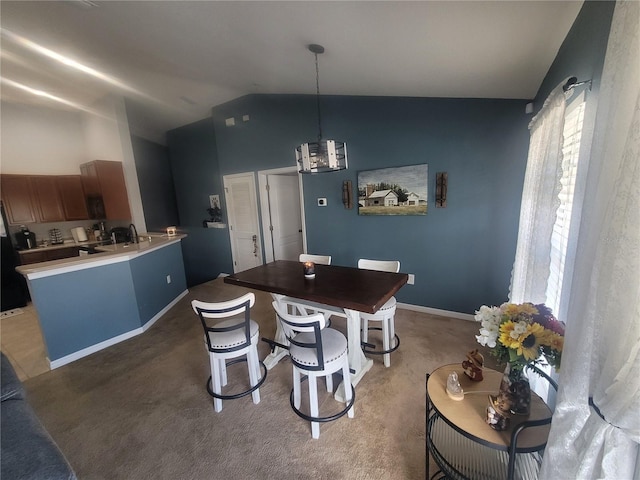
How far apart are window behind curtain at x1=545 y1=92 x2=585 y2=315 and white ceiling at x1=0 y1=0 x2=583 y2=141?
1.64 feet

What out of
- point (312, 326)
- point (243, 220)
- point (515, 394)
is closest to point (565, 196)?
point (515, 394)

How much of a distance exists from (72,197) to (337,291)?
5691mm

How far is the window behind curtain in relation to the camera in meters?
1.35

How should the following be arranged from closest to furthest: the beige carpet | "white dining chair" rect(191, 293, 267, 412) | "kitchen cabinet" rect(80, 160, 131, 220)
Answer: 1. the beige carpet
2. "white dining chair" rect(191, 293, 267, 412)
3. "kitchen cabinet" rect(80, 160, 131, 220)

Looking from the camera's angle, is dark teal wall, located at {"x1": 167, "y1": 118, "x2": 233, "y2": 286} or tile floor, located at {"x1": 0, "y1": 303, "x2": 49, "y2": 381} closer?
tile floor, located at {"x1": 0, "y1": 303, "x2": 49, "y2": 381}

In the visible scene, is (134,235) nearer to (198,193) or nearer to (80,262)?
(198,193)

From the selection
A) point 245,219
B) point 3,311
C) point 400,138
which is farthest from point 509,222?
point 3,311

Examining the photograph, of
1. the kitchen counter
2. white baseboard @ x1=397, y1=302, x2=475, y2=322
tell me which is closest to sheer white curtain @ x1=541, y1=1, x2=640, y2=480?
white baseboard @ x1=397, y1=302, x2=475, y2=322

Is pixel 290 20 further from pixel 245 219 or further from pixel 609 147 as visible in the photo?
pixel 245 219

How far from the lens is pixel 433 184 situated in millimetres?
2900

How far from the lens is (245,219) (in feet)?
15.4

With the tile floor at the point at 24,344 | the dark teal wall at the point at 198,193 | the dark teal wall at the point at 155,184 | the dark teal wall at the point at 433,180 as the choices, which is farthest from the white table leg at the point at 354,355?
the dark teal wall at the point at 155,184

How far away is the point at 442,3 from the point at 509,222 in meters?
2.14

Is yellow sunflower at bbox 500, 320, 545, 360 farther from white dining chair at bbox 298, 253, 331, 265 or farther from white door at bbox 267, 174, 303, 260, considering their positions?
white door at bbox 267, 174, 303, 260
